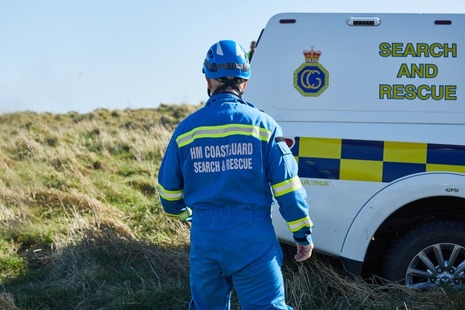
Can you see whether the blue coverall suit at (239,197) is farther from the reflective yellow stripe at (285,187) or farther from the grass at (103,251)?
the grass at (103,251)

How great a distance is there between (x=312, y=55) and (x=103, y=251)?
264 cm

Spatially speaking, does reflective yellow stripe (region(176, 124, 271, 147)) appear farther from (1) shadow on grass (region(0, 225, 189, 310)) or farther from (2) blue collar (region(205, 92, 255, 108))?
(1) shadow on grass (region(0, 225, 189, 310))

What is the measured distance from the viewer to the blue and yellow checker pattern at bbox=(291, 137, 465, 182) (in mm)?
4500

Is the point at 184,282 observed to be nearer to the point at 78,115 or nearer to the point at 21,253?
the point at 21,253

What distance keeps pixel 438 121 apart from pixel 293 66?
106 centimetres

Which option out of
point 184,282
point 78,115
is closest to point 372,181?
point 184,282

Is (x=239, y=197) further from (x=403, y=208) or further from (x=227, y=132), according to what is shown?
(x=403, y=208)

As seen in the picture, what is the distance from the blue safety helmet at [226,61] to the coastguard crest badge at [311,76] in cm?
137

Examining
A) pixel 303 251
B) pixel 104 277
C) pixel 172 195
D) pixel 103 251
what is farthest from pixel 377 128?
pixel 103 251

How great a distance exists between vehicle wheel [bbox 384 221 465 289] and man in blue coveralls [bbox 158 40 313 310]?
1435mm

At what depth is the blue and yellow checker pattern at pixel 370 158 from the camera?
4500 mm

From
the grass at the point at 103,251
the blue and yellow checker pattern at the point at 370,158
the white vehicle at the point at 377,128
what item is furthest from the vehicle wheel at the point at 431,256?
the blue and yellow checker pattern at the point at 370,158

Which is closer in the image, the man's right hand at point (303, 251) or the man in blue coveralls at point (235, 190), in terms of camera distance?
the man in blue coveralls at point (235, 190)

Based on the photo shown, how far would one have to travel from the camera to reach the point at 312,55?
473 cm
